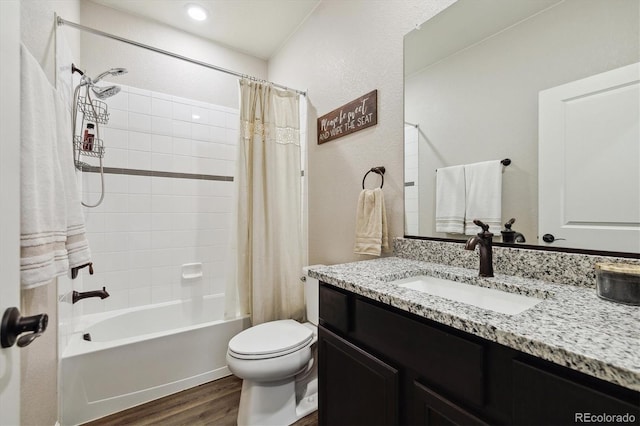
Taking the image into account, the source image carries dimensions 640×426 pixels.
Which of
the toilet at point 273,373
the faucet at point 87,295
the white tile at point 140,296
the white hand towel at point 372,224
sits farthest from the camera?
the white tile at point 140,296

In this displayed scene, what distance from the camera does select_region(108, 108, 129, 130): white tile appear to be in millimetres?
2084

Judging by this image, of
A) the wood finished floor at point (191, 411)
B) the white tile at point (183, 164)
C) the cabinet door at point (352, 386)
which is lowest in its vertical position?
the wood finished floor at point (191, 411)

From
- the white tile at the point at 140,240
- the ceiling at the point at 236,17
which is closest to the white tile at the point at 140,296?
the white tile at the point at 140,240

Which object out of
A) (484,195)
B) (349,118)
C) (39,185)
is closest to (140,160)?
(39,185)

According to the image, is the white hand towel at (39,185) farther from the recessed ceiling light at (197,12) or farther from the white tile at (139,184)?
the recessed ceiling light at (197,12)

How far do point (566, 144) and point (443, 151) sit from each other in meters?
0.45

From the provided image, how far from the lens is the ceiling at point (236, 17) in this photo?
202cm

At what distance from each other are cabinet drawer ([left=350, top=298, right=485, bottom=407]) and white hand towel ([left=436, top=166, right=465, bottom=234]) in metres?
0.60

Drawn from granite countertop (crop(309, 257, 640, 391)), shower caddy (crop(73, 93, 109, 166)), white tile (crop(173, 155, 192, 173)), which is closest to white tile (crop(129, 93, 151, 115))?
shower caddy (crop(73, 93, 109, 166))

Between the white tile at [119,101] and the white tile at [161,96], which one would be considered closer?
the white tile at [119,101]

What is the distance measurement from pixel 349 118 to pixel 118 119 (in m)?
1.80

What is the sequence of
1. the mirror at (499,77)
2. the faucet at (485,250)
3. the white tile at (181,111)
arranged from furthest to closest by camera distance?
1. the white tile at (181,111)
2. the faucet at (485,250)
3. the mirror at (499,77)

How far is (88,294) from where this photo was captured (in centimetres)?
160

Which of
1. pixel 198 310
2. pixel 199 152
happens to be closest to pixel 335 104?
pixel 199 152
